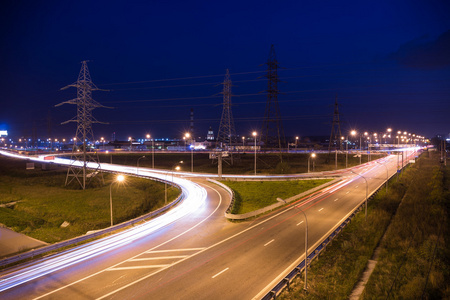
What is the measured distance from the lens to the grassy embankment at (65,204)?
3429cm

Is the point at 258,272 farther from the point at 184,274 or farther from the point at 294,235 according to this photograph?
the point at 294,235

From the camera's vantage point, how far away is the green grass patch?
39.0 metres

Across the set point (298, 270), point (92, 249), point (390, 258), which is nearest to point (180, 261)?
point (92, 249)

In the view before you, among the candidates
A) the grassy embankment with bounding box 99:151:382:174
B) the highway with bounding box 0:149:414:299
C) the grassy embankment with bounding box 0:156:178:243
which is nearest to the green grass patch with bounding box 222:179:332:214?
the highway with bounding box 0:149:414:299

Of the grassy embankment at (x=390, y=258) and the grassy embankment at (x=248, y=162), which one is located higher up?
the grassy embankment at (x=248, y=162)

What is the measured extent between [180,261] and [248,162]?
67.2m

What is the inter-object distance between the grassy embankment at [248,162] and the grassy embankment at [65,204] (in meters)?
23.3

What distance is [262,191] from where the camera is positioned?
47.4m

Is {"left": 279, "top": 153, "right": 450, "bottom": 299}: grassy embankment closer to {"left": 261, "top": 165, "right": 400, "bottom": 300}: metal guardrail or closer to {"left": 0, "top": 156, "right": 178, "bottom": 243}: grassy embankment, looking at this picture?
{"left": 261, "top": 165, "right": 400, "bottom": 300}: metal guardrail

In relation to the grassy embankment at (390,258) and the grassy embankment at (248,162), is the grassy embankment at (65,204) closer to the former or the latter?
the grassy embankment at (248,162)

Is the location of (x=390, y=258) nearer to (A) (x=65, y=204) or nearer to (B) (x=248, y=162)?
(A) (x=65, y=204)

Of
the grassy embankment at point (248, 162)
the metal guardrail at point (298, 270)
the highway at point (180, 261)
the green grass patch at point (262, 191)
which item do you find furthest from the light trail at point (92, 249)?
the grassy embankment at point (248, 162)

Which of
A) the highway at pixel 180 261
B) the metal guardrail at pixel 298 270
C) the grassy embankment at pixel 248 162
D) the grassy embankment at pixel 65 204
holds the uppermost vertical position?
the grassy embankment at pixel 248 162

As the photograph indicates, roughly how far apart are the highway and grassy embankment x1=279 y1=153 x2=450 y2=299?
7.15ft
